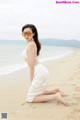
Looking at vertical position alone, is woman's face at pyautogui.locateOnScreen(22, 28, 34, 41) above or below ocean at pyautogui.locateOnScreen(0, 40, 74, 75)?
above

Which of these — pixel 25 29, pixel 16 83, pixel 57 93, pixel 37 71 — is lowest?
pixel 16 83

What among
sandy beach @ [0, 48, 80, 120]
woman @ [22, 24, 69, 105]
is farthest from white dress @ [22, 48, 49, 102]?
sandy beach @ [0, 48, 80, 120]

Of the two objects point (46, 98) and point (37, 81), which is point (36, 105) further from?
point (37, 81)

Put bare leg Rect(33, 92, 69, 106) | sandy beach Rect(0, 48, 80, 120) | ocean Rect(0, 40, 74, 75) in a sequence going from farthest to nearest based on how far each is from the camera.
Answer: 1. ocean Rect(0, 40, 74, 75)
2. bare leg Rect(33, 92, 69, 106)
3. sandy beach Rect(0, 48, 80, 120)

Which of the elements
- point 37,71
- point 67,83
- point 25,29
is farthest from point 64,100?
point 67,83

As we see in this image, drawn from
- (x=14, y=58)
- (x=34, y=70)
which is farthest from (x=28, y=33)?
(x=14, y=58)

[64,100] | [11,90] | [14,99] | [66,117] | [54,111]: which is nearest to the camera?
[66,117]

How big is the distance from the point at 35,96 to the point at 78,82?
2032 mm

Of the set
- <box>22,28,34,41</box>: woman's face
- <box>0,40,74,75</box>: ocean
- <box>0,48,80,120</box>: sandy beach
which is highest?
<box>22,28,34,41</box>: woman's face

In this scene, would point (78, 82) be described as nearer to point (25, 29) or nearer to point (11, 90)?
point (11, 90)

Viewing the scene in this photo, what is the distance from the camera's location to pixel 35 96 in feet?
17.8

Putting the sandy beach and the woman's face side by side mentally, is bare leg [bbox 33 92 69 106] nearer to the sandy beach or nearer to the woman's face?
the sandy beach

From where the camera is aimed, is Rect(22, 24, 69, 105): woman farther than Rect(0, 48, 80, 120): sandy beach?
Yes

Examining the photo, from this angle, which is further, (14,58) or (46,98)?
(14,58)
